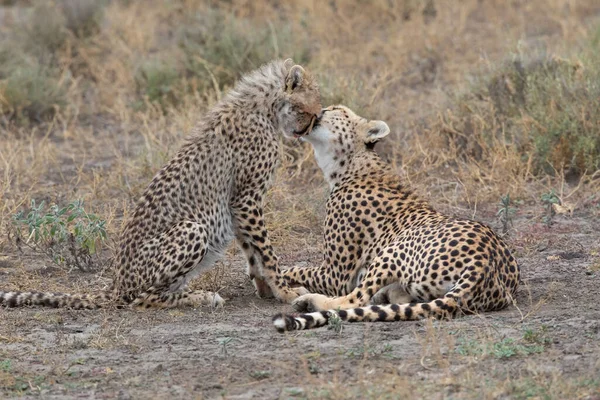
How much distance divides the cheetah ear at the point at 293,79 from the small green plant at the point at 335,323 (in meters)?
1.74

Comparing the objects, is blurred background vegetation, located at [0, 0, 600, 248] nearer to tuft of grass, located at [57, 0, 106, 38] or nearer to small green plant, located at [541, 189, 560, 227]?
tuft of grass, located at [57, 0, 106, 38]

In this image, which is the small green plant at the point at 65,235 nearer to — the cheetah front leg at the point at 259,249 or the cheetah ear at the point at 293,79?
the cheetah front leg at the point at 259,249

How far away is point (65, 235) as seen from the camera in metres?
6.38

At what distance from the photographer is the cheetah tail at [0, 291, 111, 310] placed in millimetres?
5711

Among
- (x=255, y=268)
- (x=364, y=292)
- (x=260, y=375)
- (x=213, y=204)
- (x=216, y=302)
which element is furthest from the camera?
(x=255, y=268)

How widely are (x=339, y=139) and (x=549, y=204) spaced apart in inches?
68.3

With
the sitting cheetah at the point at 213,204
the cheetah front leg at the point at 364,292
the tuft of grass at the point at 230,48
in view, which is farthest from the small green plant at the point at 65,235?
the tuft of grass at the point at 230,48

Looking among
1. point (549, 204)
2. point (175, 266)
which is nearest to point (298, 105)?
point (175, 266)

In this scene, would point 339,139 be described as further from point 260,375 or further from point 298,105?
point 260,375

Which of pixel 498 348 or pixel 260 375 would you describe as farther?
pixel 498 348

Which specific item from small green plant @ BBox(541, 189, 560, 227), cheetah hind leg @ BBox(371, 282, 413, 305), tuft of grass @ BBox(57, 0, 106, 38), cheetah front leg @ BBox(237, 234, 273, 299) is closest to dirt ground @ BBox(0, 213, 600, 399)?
cheetah front leg @ BBox(237, 234, 273, 299)

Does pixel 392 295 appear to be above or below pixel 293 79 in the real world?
below

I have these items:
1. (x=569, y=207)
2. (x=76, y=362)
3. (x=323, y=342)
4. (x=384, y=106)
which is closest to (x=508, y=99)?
(x=384, y=106)

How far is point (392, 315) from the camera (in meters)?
5.12
